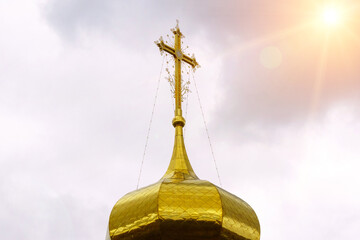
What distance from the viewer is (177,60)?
20.7m

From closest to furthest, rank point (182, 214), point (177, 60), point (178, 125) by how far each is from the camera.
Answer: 1. point (182, 214)
2. point (178, 125)
3. point (177, 60)

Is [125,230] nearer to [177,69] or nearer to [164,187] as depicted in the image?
[164,187]

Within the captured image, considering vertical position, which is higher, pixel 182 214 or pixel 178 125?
pixel 178 125

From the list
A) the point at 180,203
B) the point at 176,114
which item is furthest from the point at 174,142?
the point at 180,203

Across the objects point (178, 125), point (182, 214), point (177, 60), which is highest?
point (177, 60)

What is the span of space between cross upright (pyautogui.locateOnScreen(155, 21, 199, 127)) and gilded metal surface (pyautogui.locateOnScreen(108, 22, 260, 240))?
332 centimetres

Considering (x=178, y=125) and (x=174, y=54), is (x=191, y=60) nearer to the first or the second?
(x=174, y=54)

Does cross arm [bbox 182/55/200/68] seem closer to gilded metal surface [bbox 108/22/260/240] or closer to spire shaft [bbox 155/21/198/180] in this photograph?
spire shaft [bbox 155/21/198/180]

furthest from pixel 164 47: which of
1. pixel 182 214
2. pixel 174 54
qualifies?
pixel 182 214

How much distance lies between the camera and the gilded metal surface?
1490cm

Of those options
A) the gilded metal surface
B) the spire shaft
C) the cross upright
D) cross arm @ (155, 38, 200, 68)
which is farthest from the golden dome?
cross arm @ (155, 38, 200, 68)

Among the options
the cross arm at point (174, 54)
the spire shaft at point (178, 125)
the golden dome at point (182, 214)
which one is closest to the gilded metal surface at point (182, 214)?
the golden dome at point (182, 214)

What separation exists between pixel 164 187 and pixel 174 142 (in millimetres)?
3607

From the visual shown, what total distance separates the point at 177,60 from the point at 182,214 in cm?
724
